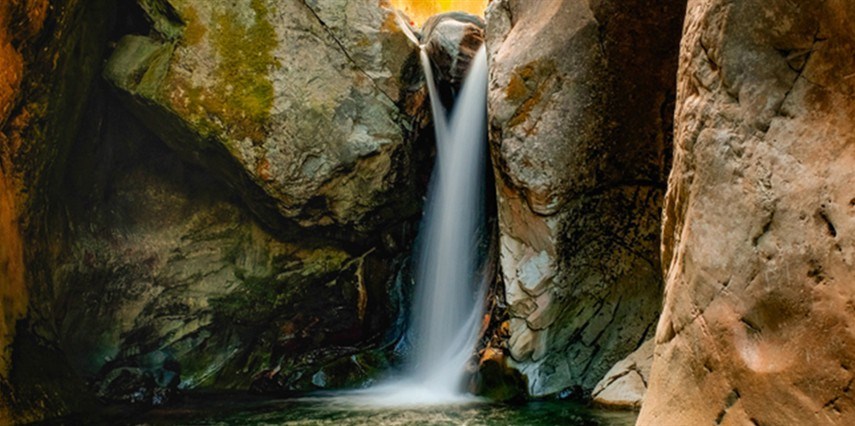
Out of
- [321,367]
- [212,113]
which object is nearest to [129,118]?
[212,113]

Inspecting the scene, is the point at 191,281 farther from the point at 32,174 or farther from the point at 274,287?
the point at 32,174

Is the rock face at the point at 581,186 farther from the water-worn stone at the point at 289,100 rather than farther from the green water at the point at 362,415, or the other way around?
the water-worn stone at the point at 289,100

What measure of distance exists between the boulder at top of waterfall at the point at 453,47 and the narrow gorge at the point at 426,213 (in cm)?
4

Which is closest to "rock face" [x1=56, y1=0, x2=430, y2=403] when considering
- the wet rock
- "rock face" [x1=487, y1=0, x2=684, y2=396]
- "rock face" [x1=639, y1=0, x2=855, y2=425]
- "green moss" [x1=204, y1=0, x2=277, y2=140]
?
"green moss" [x1=204, y1=0, x2=277, y2=140]

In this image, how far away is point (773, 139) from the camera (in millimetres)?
3100

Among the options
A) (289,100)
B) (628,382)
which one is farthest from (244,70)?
(628,382)

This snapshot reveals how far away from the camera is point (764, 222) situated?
3092 millimetres

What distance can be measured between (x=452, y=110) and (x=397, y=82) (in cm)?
87

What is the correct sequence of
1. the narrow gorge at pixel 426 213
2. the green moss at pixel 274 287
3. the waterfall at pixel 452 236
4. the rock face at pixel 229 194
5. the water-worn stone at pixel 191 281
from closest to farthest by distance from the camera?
the narrow gorge at pixel 426 213, the rock face at pixel 229 194, the water-worn stone at pixel 191 281, the waterfall at pixel 452 236, the green moss at pixel 274 287

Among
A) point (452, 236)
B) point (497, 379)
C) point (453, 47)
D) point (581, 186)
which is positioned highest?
point (453, 47)

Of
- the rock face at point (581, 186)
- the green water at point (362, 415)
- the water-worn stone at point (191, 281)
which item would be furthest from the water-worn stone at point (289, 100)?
the green water at point (362, 415)

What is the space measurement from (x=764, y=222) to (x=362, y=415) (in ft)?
15.8

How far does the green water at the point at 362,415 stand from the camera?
6148 millimetres

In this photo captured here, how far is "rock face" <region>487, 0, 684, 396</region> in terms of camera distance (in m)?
6.98
